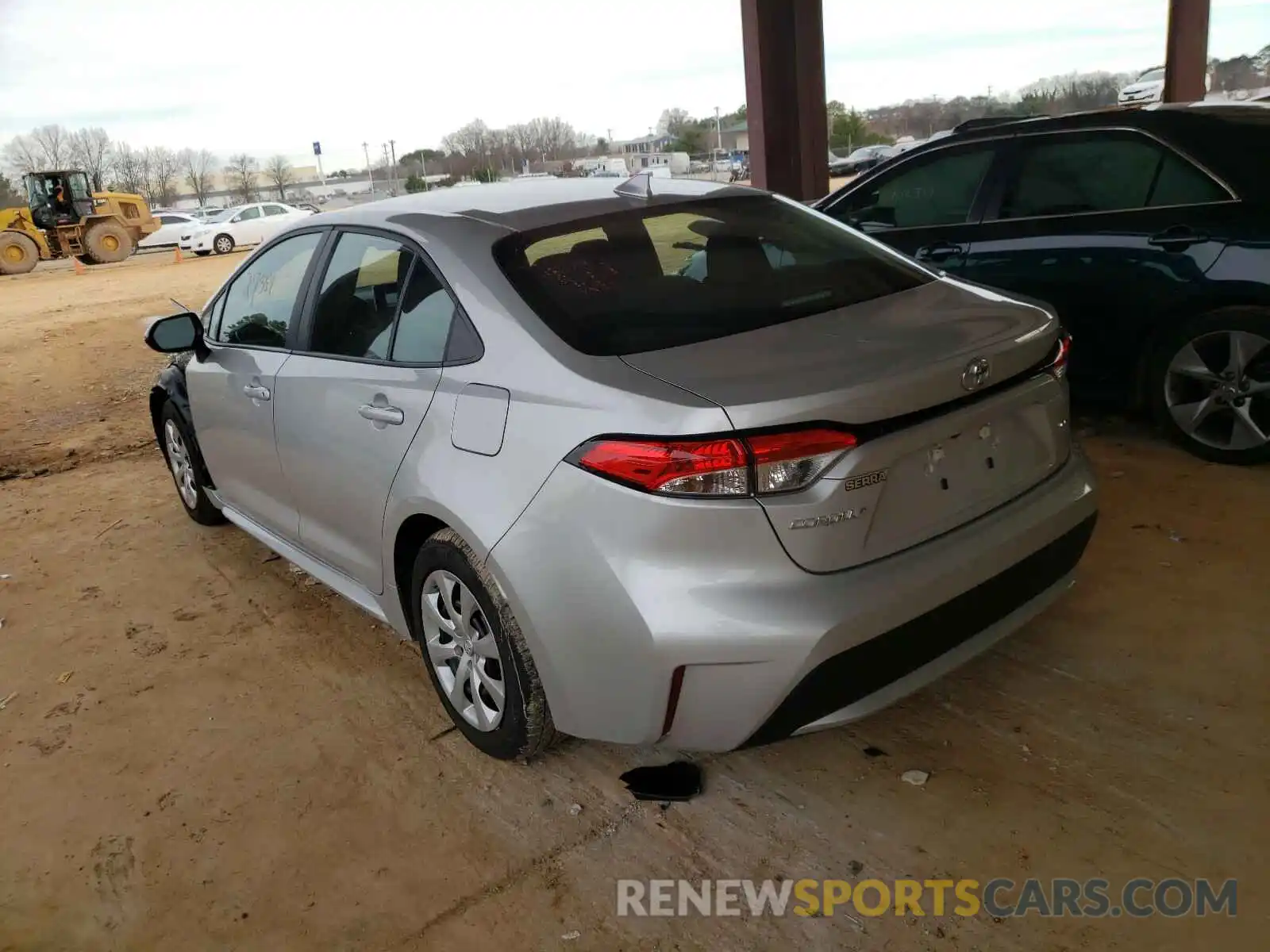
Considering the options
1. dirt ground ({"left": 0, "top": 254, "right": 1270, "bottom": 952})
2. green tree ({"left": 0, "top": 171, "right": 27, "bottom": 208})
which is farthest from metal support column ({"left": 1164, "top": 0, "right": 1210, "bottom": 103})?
green tree ({"left": 0, "top": 171, "right": 27, "bottom": 208})

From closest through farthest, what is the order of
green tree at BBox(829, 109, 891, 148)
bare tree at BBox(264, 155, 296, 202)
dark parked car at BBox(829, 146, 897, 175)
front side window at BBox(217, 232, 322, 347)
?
front side window at BBox(217, 232, 322, 347) → dark parked car at BBox(829, 146, 897, 175) → green tree at BBox(829, 109, 891, 148) → bare tree at BBox(264, 155, 296, 202)

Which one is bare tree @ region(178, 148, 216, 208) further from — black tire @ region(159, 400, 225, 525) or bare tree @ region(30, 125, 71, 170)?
black tire @ region(159, 400, 225, 525)

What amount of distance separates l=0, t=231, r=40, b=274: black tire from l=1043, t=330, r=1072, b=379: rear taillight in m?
29.7

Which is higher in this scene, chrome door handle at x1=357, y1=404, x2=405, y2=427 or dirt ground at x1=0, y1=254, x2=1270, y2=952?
chrome door handle at x1=357, y1=404, x2=405, y2=427

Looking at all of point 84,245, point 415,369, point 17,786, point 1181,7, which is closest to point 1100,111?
point 415,369

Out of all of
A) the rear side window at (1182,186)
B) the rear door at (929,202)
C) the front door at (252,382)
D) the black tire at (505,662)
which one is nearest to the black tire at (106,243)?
the front door at (252,382)

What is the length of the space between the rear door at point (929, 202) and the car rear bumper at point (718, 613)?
10.2 feet

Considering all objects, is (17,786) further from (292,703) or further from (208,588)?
(208,588)

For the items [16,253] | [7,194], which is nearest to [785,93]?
[16,253]

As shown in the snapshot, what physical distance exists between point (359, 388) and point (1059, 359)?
2.00 m

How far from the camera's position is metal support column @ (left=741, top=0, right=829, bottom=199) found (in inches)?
393

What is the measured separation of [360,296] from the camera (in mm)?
3293

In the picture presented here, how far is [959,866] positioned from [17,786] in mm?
2723

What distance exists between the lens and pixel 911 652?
2.35 meters
